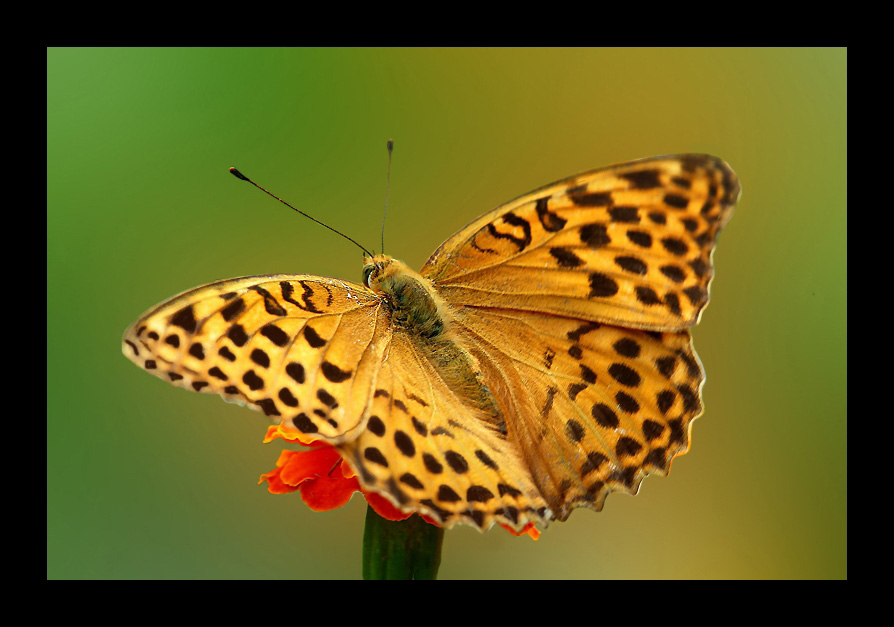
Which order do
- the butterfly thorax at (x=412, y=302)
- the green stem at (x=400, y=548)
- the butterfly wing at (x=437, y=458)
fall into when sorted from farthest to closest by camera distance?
the butterfly thorax at (x=412, y=302) < the green stem at (x=400, y=548) < the butterfly wing at (x=437, y=458)

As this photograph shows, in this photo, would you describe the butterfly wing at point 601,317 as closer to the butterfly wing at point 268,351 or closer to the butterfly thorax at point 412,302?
the butterfly thorax at point 412,302

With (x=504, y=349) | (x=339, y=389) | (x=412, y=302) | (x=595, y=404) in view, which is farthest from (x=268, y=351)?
(x=595, y=404)

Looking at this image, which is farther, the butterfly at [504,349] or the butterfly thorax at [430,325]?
the butterfly thorax at [430,325]

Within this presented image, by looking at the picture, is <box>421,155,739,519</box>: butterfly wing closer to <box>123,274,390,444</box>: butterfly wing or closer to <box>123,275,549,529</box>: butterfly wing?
<box>123,275,549,529</box>: butterfly wing

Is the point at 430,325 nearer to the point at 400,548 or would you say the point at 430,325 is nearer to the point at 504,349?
the point at 504,349

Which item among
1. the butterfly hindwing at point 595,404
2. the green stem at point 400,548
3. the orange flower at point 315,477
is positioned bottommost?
the green stem at point 400,548

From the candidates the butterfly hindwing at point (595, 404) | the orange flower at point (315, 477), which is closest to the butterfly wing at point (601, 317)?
the butterfly hindwing at point (595, 404)

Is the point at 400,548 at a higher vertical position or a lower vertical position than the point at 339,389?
lower
